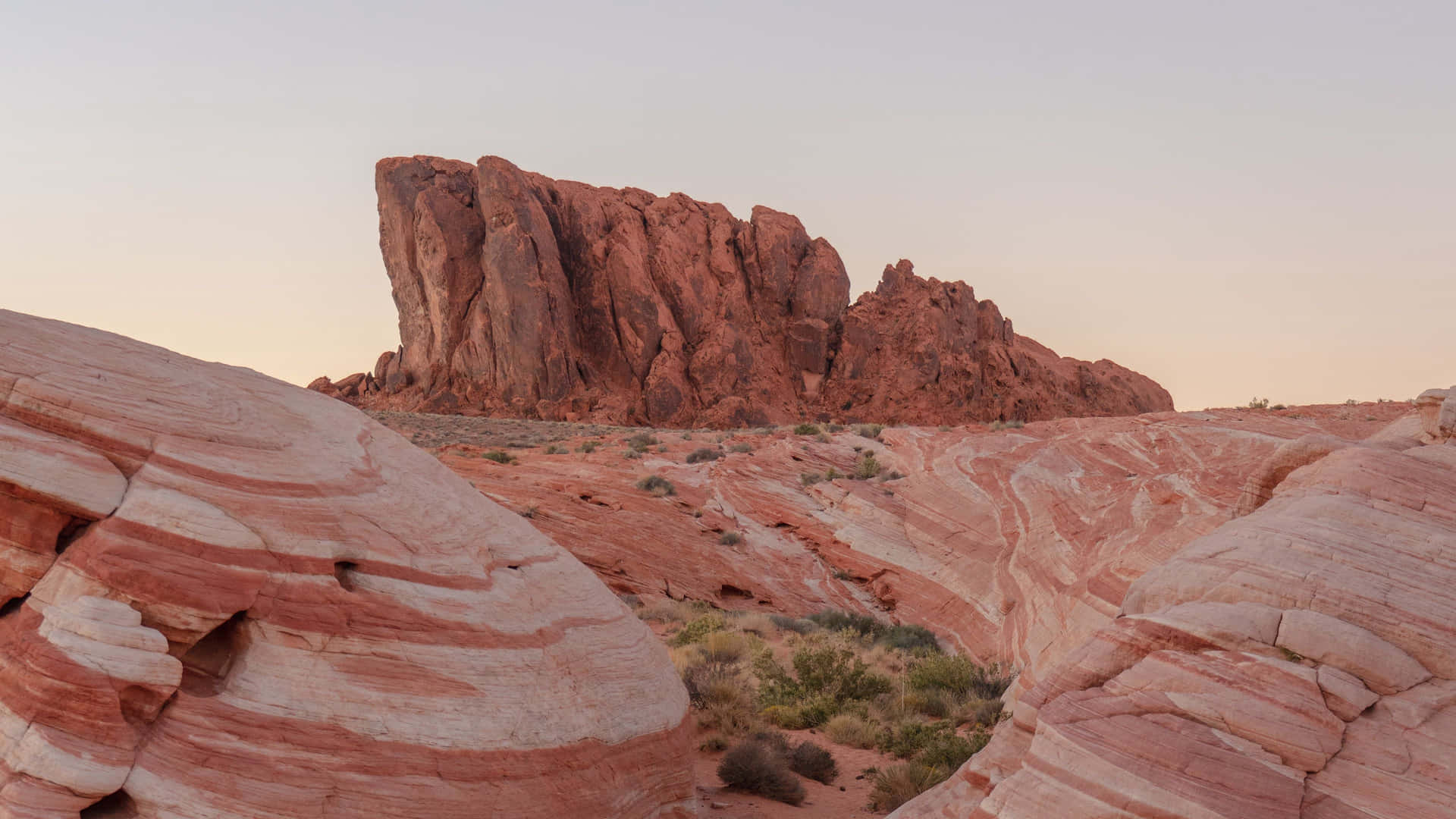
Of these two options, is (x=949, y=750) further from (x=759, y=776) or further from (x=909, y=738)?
(x=759, y=776)

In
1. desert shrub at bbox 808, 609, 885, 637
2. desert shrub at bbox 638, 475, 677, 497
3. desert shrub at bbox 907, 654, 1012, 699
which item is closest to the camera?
desert shrub at bbox 907, 654, 1012, 699

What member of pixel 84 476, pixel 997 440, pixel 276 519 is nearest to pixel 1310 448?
pixel 276 519

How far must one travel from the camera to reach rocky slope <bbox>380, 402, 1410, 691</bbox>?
11.9m

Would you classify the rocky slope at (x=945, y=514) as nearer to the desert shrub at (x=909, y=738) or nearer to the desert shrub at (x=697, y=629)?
the desert shrub at (x=909, y=738)

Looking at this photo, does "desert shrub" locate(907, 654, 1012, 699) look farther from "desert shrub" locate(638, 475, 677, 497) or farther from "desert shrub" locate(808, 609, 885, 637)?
"desert shrub" locate(638, 475, 677, 497)

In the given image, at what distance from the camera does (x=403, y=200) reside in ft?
217

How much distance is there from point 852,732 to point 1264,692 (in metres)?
5.81

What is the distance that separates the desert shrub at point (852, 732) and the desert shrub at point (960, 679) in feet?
4.88

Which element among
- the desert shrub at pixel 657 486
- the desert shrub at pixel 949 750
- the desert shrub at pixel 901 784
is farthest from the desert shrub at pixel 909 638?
the desert shrub at pixel 657 486

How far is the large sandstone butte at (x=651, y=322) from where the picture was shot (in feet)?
207

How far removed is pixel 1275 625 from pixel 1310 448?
3.50 metres

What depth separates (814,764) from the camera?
8.71 meters

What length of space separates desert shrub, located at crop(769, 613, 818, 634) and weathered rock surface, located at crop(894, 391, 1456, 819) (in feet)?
28.7

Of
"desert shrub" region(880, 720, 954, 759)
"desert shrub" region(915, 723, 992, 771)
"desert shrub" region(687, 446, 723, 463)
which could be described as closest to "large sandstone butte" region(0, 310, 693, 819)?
"desert shrub" region(915, 723, 992, 771)
